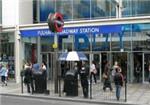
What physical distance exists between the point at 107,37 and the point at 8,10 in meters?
7.79

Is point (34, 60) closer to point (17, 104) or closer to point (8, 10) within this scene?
point (8, 10)

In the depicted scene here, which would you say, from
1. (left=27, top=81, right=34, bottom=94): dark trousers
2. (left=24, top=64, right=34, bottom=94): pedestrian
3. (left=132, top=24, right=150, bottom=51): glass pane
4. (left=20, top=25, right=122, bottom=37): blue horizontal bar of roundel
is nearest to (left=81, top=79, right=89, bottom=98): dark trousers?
(left=27, top=81, right=34, bottom=94): dark trousers

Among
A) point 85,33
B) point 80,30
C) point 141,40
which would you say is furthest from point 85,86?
point 141,40

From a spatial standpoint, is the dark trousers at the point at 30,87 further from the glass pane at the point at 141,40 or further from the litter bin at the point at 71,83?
the glass pane at the point at 141,40

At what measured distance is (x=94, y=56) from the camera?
102 feet

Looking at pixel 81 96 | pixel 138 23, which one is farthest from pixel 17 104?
pixel 138 23

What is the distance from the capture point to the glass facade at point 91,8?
30.0 meters

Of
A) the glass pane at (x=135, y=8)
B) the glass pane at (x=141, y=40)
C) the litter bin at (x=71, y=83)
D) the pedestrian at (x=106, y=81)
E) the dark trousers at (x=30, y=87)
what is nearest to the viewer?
the litter bin at (x=71, y=83)

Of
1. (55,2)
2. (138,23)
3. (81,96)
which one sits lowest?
(81,96)

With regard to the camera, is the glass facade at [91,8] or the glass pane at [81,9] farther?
the glass pane at [81,9]

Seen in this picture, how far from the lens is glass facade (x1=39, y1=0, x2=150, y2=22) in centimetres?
2997

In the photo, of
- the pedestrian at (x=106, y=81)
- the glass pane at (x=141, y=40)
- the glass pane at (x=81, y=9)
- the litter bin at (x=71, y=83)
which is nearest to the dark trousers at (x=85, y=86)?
the litter bin at (x=71, y=83)

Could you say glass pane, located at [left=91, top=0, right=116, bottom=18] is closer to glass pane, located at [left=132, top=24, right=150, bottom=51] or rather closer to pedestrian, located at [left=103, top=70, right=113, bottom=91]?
glass pane, located at [left=132, top=24, right=150, bottom=51]

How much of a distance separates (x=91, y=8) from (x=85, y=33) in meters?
3.69
